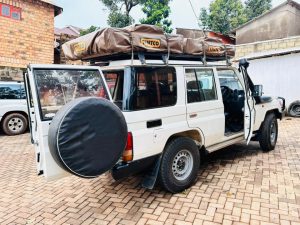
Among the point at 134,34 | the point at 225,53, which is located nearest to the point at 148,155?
the point at 134,34

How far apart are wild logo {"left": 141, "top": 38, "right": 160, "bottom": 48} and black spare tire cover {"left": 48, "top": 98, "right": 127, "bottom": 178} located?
3.54 ft

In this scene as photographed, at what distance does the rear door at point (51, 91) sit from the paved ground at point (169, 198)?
0.83 meters

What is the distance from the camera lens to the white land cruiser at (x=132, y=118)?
292cm

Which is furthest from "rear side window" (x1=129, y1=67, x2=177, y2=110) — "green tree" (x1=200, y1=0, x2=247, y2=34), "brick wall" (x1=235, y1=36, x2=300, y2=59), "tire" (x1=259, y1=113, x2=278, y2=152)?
"green tree" (x1=200, y1=0, x2=247, y2=34)

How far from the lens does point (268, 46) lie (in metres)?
13.9

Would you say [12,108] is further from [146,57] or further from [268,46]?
[268,46]

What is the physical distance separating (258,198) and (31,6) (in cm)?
1044

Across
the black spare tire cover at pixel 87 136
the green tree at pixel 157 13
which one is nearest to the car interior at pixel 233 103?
the black spare tire cover at pixel 87 136

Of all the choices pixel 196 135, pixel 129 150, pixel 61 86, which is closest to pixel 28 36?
pixel 61 86

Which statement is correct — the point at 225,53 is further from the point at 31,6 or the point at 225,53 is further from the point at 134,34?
the point at 31,6

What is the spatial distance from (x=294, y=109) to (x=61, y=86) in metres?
10.9

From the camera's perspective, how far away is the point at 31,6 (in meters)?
10.5

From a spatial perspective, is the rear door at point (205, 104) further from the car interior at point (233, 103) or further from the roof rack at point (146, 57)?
the car interior at point (233, 103)

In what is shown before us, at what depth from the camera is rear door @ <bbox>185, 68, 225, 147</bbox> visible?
4.26 metres
